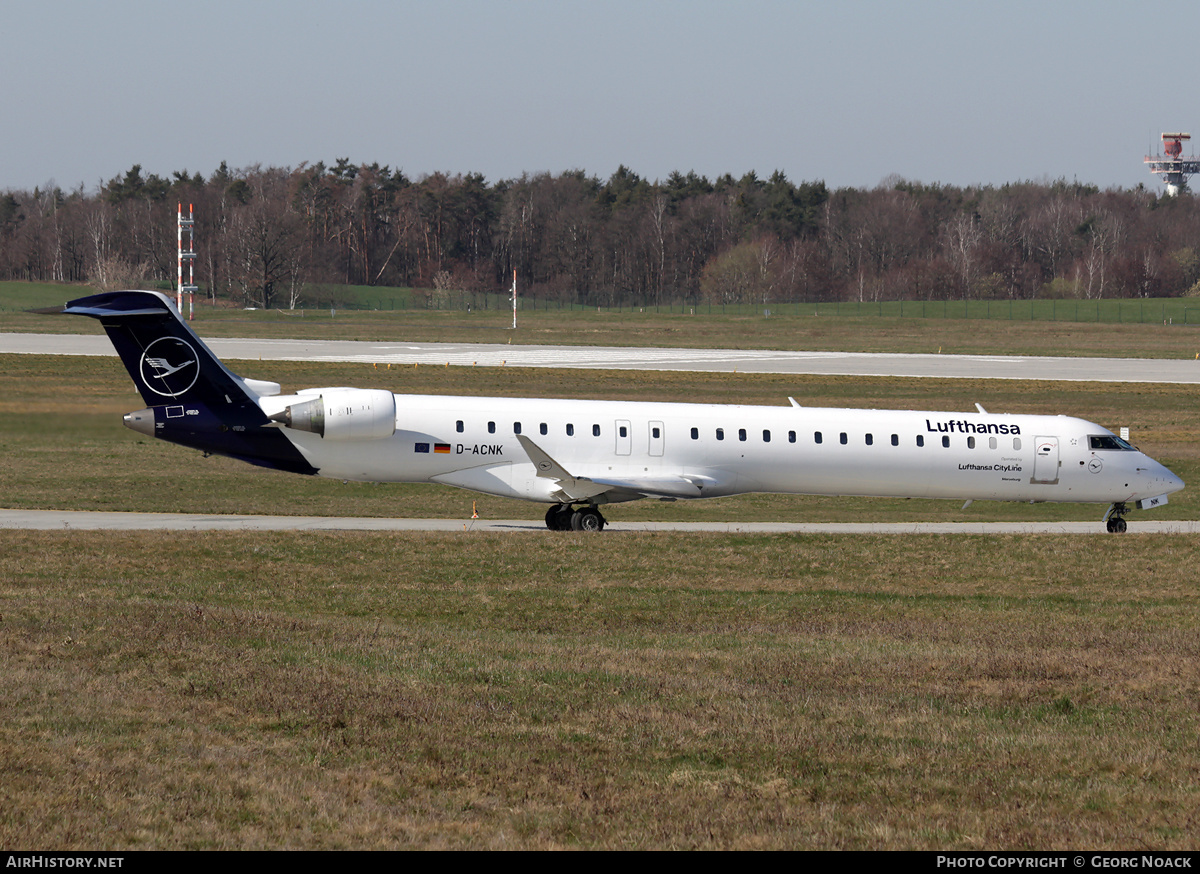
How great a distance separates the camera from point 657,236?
6299 inches

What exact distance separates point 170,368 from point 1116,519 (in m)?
21.3

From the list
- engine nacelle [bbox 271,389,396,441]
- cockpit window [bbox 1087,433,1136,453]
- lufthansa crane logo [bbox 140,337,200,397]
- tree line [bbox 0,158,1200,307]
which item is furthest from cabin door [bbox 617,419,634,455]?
tree line [bbox 0,158,1200,307]

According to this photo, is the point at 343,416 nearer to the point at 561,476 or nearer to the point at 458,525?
the point at 458,525

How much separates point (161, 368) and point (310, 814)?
18.9 metres

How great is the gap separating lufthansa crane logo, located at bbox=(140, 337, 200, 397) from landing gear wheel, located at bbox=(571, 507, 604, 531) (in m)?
8.42

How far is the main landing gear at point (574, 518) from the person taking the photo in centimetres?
2792

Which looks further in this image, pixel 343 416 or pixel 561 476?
pixel 561 476

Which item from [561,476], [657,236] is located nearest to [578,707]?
[561,476]

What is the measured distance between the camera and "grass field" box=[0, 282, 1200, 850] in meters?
9.09

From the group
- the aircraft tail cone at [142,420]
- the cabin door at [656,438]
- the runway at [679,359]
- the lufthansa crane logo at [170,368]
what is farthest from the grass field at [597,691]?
the runway at [679,359]

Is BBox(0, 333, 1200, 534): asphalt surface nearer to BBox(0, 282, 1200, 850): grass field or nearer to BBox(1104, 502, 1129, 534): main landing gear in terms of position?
BBox(1104, 502, 1129, 534): main landing gear

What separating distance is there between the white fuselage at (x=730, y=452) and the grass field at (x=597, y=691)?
2.29 meters

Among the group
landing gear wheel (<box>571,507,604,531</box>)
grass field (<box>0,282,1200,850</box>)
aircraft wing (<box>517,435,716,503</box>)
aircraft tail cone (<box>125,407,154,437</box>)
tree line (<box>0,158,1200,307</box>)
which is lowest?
landing gear wheel (<box>571,507,604,531</box>)

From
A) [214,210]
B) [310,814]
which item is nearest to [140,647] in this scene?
[310,814]
